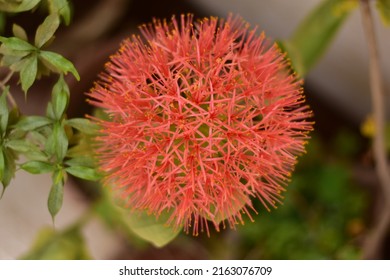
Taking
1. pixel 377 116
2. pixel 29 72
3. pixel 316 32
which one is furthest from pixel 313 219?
pixel 29 72

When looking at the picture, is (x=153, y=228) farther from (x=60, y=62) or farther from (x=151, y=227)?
(x=60, y=62)

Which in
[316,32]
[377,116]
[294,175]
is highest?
[316,32]

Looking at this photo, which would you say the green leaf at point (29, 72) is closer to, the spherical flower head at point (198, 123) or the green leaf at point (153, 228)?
the spherical flower head at point (198, 123)

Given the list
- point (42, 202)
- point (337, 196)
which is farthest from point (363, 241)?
point (42, 202)

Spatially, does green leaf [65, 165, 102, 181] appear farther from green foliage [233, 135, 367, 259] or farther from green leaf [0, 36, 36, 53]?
green foliage [233, 135, 367, 259]

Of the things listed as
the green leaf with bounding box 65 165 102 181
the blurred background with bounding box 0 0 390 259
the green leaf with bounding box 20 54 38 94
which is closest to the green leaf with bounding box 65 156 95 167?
the green leaf with bounding box 65 165 102 181

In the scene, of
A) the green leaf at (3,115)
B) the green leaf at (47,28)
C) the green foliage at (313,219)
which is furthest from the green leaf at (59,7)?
the green foliage at (313,219)
